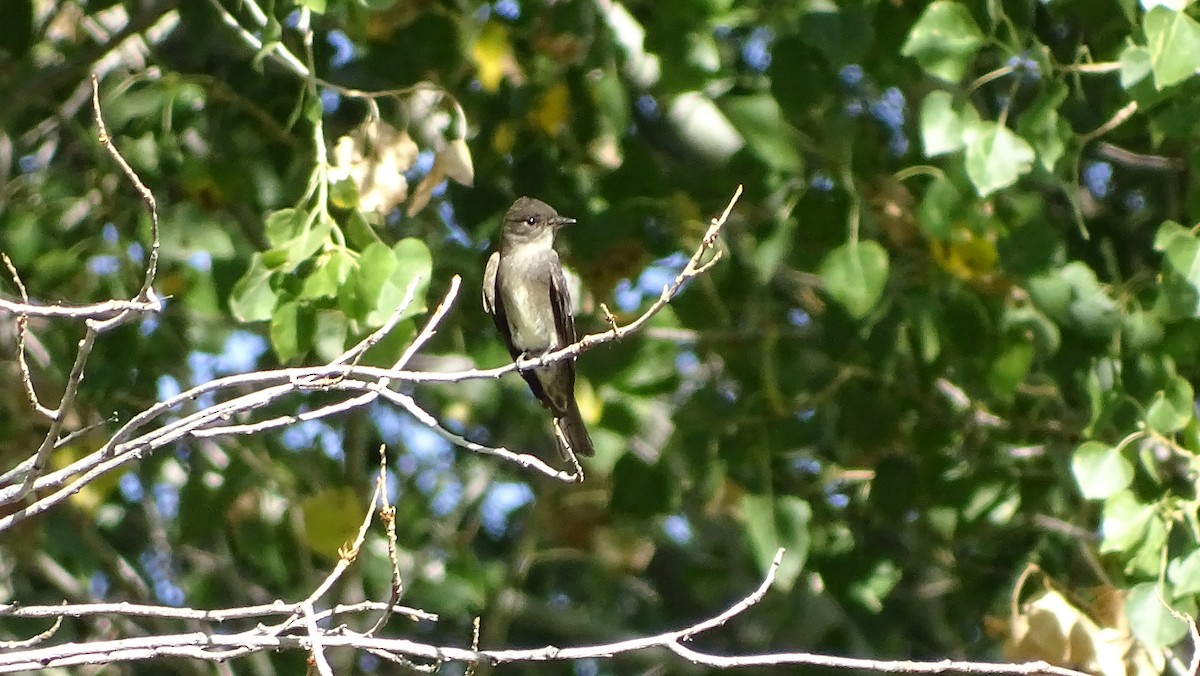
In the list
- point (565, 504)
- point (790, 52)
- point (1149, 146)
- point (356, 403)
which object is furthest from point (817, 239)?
point (565, 504)

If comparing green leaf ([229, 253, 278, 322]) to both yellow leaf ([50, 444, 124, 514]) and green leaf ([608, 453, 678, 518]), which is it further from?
yellow leaf ([50, 444, 124, 514])

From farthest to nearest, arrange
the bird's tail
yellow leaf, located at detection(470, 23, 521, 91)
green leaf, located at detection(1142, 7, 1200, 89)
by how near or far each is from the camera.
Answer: the bird's tail < yellow leaf, located at detection(470, 23, 521, 91) < green leaf, located at detection(1142, 7, 1200, 89)

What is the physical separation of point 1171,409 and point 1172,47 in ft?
2.62

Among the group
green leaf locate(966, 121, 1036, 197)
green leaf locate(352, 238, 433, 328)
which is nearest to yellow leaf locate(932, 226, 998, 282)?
green leaf locate(966, 121, 1036, 197)

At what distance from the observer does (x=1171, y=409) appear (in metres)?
3.32

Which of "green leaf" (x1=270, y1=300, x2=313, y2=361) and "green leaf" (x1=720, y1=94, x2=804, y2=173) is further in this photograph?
"green leaf" (x1=720, y1=94, x2=804, y2=173)

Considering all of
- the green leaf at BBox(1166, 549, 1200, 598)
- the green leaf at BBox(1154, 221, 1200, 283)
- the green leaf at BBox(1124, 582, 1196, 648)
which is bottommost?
the green leaf at BBox(1124, 582, 1196, 648)

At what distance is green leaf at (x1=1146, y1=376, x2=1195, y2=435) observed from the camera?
3.31m

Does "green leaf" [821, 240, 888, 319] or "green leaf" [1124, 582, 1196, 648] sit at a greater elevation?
"green leaf" [821, 240, 888, 319]

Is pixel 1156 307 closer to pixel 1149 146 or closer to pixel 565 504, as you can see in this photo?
pixel 1149 146

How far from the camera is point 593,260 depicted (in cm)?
408

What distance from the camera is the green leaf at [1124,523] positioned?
323 cm

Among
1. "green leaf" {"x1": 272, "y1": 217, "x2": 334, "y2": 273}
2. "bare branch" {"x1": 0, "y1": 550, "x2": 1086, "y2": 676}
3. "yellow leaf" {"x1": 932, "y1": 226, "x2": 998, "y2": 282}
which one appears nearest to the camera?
"bare branch" {"x1": 0, "y1": 550, "x2": 1086, "y2": 676}

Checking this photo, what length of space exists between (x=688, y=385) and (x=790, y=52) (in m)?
2.17
